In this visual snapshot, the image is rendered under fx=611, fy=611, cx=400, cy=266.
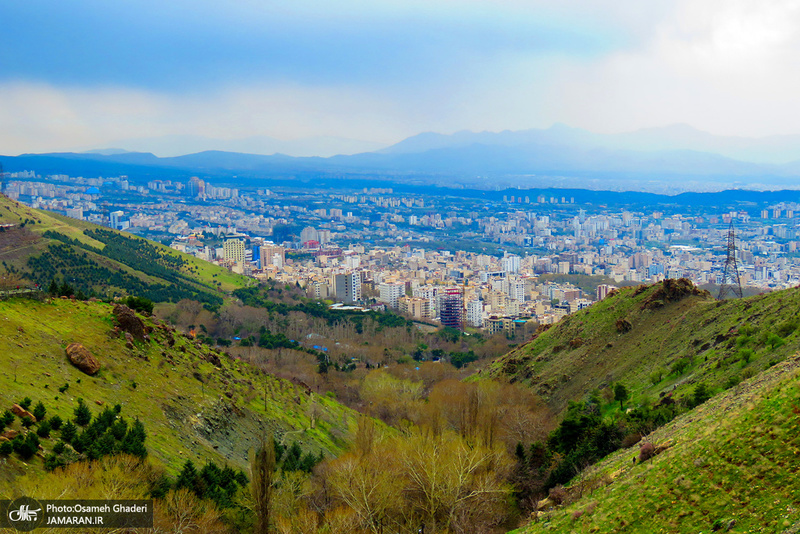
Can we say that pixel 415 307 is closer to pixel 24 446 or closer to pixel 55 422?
pixel 55 422

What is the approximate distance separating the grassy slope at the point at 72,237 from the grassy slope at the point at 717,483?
40.2 metres

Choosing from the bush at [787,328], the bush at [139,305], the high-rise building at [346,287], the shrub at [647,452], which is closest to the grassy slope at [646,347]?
the bush at [787,328]

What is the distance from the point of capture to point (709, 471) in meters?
9.09

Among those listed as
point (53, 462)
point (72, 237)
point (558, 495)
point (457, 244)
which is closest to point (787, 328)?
point (558, 495)

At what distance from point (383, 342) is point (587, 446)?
2927cm

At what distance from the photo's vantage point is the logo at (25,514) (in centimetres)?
794

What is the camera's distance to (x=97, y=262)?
44.9 metres

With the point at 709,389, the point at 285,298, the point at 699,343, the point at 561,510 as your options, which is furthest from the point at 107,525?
the point at 285,298

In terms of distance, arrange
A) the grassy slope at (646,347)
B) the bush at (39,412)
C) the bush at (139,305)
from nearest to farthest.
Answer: the bush at (39,412)
the grassy slope at (646,347)
the bush at (139,305)

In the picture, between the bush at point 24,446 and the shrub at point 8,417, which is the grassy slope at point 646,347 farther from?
the shrub at point 8,417

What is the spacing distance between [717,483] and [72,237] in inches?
2080

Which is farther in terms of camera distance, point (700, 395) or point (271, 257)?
point (271, 257)

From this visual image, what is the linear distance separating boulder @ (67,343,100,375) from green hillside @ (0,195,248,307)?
Result: 22025 mm

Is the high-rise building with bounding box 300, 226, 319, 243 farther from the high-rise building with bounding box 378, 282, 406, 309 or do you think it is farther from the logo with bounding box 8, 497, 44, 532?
the logo with bounding box 8, 497, 44, 532
